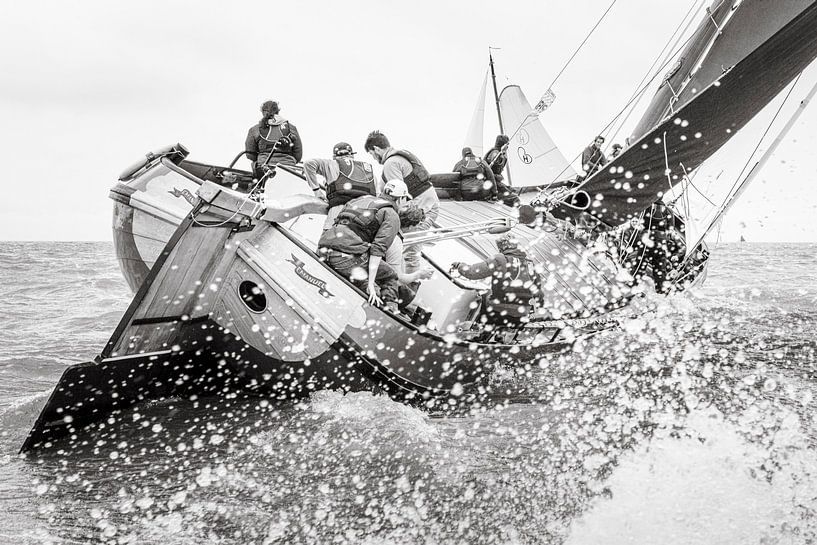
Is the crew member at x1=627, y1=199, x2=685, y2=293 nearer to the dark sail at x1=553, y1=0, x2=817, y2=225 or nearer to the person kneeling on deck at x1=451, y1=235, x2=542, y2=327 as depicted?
the dark sail at x1=553, y1=0, x2=817, y2=225

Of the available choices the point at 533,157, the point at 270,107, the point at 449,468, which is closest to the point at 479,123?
the point at 533,157

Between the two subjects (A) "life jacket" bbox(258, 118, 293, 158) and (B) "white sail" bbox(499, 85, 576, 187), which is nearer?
(A) "life jacket" bbox(258, 118, 293, 158)

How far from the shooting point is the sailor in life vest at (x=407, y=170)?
19.5 ft

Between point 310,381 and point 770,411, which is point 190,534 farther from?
point 770,411

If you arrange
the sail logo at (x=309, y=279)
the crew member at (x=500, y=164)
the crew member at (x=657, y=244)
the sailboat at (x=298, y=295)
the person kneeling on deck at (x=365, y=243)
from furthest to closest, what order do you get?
the crew member at (x=500, y=164)
the crew member at (x=657, y=244)
the person kneeling on deck at (x=365, y=243)
the sail logo at (x=309, y=279)
the sailboat at (x=298, y=295)

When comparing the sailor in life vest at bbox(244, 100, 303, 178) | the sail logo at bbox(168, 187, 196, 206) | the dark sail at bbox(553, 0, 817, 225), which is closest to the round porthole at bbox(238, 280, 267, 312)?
the sail logo at bbox(168, 187, 196, 206)

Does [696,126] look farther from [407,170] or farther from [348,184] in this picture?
[348,184]

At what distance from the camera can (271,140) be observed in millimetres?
6410

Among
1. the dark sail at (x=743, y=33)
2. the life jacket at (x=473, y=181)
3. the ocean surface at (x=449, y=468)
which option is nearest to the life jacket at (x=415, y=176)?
the ocean surface at (x=449, y=468)

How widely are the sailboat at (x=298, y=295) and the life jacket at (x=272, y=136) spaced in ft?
1.11

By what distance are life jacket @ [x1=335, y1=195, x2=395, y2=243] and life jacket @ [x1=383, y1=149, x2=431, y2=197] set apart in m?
1.38

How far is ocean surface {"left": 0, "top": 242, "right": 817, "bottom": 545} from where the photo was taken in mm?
3062

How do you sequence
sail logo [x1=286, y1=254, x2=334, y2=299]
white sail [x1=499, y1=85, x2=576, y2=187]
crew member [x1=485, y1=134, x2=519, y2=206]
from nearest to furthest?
sail logo [x1=286, y1=254, x2=334, y2=299]
crew member [x1=485, y1=134, x2=519, y2=206]
white sail [x1=499, y1=85, x2=576, y2=187]

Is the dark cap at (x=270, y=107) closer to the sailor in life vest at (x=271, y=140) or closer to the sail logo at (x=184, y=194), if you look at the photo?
the sailor in life vest at (x=271, y=140)
